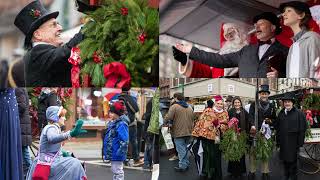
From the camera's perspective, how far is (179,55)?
405cm

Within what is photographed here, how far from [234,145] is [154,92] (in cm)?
86

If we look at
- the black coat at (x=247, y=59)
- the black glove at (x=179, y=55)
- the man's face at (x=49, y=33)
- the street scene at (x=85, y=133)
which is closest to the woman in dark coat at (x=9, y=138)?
the street scene at (x=85, y=133)

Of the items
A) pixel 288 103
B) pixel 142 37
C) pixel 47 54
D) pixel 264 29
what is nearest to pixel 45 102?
pixel 47 54

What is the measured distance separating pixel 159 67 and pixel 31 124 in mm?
1283

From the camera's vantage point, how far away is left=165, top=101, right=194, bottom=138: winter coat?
402cm

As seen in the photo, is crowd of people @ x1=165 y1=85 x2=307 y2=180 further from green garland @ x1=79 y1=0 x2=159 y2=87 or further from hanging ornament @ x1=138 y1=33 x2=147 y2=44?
hanging ornament @ x1=138 y1=33 x2=147 y2=44

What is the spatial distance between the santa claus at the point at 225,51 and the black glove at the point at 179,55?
0.03m

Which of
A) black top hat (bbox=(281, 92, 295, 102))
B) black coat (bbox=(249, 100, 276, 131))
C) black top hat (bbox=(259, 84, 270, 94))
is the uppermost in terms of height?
black top hat (bbox=(259, 84, 270, 94))

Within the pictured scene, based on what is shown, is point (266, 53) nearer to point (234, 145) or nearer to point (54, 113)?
point (234, 145)

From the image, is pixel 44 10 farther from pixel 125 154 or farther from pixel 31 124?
pixel 125 154

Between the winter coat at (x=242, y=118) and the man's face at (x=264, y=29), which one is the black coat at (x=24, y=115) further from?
the man's face at (x=264, y=29)

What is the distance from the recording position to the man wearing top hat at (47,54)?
13.3 ft

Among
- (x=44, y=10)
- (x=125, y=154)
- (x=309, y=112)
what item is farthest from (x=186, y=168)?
(x=44, y=10)

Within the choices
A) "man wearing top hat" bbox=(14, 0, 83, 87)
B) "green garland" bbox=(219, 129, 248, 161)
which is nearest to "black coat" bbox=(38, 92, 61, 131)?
"man wearing top hat" bbox=(14, 0, 83, 87)
